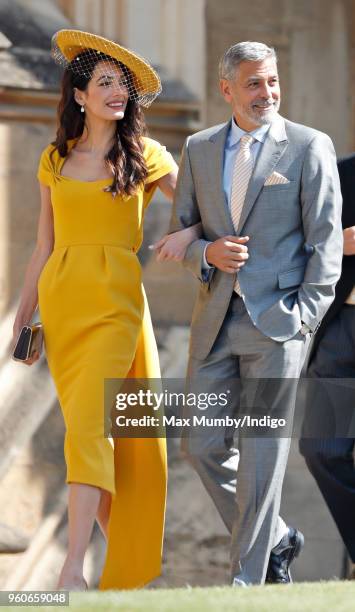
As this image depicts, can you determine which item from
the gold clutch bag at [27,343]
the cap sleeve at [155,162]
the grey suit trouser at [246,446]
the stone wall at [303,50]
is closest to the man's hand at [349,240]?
the grey suit trouser at [246,446]

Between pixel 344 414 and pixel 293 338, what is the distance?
98 centimetres

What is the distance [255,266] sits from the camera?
571 cm

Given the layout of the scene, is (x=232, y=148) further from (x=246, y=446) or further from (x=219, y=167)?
(x=246, y=446)

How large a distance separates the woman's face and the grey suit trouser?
91cm

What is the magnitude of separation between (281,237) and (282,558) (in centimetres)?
116

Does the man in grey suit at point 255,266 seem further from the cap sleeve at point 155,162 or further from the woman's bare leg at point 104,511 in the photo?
the woman's bare leg at point 104,511

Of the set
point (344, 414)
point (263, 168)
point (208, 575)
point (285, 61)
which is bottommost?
point (208, 575)

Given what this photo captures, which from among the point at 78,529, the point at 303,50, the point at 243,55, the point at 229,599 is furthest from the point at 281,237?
the point at 303,50

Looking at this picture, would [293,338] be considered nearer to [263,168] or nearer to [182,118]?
[263,168]

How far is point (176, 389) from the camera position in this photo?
8.24 m

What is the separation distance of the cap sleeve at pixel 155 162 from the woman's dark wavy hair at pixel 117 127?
4 cm

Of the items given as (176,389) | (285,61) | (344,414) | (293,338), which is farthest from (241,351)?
(285,61)

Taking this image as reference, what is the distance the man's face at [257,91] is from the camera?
5.79 meters

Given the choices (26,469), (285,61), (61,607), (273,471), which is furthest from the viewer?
(285,61)
